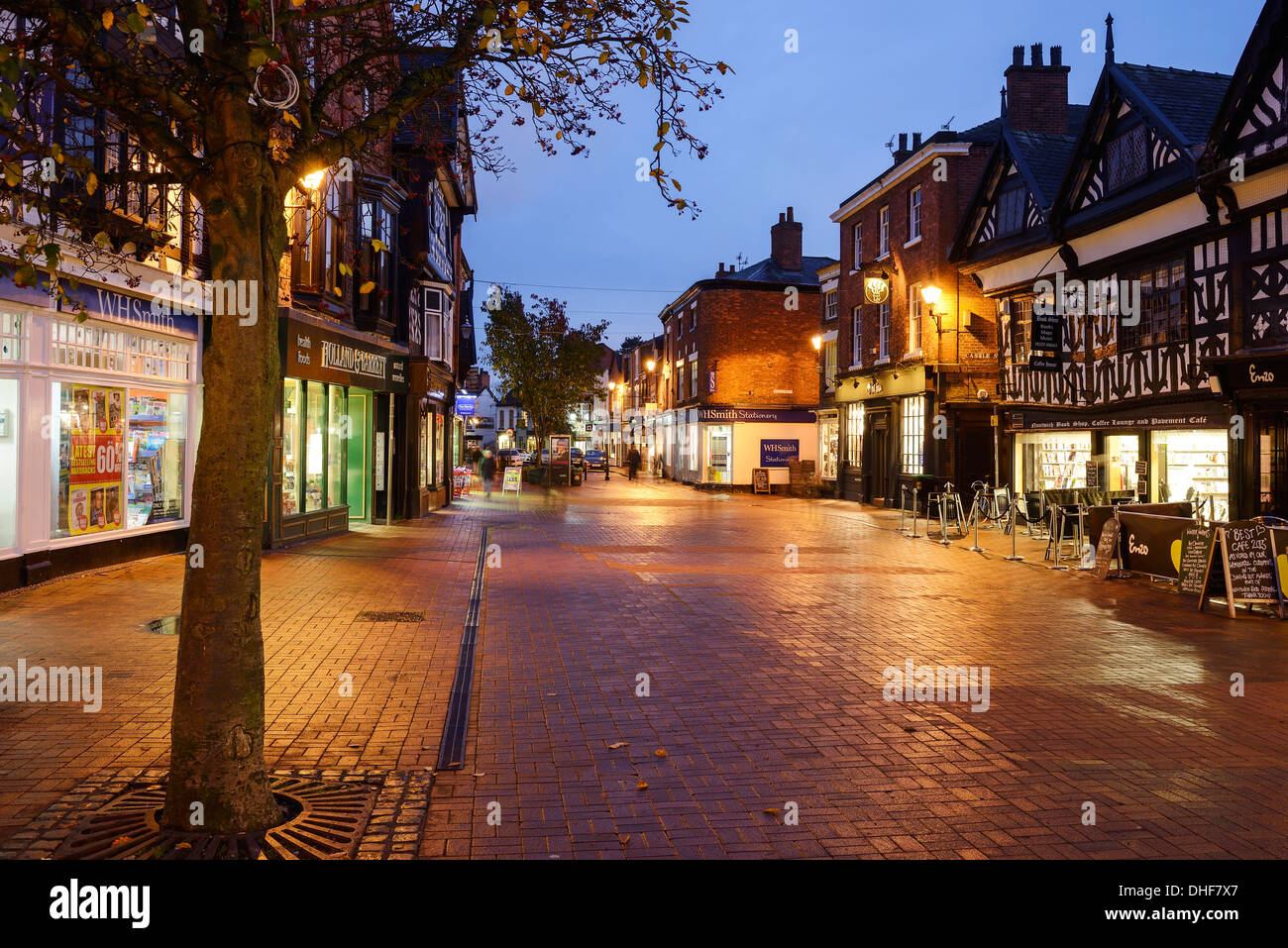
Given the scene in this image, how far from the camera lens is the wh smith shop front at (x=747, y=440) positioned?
47094mm

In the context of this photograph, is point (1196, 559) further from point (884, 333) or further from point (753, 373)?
point (753, 373)

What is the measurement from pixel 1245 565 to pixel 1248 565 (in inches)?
1.2

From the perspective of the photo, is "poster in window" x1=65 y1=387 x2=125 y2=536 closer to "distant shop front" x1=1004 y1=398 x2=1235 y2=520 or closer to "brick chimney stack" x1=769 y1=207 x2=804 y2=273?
"distant shop front" x1=1004 y1=398 x2=1235 y2=520

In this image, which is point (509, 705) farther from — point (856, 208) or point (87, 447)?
point (856, 208)

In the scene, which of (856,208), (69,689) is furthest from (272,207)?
(856,208)

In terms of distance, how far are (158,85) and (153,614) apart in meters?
6.95

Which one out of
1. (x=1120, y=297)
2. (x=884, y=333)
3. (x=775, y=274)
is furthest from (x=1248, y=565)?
(x=775, y=274)

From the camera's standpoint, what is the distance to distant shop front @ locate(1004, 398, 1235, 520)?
17516 millimetres

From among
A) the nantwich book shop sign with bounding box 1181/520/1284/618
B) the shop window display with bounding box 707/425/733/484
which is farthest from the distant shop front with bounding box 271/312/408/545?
the shop window display with bounding box 707/425/733/484

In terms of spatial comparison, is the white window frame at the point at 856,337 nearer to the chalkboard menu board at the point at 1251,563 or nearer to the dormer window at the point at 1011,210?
the dormer window at the point at 1011,210

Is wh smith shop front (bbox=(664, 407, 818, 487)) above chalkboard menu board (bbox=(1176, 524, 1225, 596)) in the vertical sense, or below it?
above

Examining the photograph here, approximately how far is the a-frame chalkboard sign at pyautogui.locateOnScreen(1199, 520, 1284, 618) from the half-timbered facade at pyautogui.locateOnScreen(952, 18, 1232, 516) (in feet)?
18.9

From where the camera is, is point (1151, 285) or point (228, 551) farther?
point (1151, 285)

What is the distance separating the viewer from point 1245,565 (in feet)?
37.3
